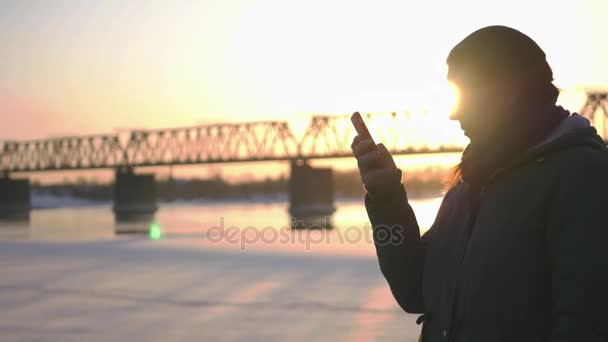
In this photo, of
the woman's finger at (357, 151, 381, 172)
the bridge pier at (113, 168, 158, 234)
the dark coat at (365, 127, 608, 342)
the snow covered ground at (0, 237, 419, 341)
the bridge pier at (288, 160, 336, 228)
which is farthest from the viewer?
the bridge pier at (113, 168, 158, 234)

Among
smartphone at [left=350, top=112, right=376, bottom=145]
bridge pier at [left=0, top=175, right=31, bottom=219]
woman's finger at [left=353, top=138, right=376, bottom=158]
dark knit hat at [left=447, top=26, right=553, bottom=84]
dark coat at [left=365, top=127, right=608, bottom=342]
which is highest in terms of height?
dark knit hat at [left=447, top=26, right=553, bottom=84]

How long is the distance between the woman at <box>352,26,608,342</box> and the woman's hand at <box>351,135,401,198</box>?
268 mm

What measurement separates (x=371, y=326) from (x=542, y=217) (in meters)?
8.16

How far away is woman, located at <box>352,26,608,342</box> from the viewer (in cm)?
195

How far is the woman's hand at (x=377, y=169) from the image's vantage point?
260cm

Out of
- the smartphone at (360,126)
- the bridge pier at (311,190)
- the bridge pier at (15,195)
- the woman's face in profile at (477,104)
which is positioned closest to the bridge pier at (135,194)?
the bridge pier at (15,195)

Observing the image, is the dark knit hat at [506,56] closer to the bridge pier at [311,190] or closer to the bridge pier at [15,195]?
the bridge pier at [311,190]

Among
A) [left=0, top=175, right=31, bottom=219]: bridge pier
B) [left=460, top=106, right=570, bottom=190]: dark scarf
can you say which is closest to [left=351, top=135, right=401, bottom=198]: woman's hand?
[left=460, top=106, right=570, bottom=190]: dark scarf

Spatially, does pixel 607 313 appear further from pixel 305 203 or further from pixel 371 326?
pixel 305 203

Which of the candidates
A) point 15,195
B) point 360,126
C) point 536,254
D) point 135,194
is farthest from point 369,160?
point 15,195

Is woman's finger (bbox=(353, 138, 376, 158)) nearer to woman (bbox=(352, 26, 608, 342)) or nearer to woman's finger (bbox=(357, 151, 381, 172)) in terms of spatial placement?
woman's finger (bbox=(357, 151, 381, 172))

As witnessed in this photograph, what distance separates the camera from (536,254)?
2043 millimetres

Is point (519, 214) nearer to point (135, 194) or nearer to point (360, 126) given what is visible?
point (360, 126)

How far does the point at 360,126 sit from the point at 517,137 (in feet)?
2.33
